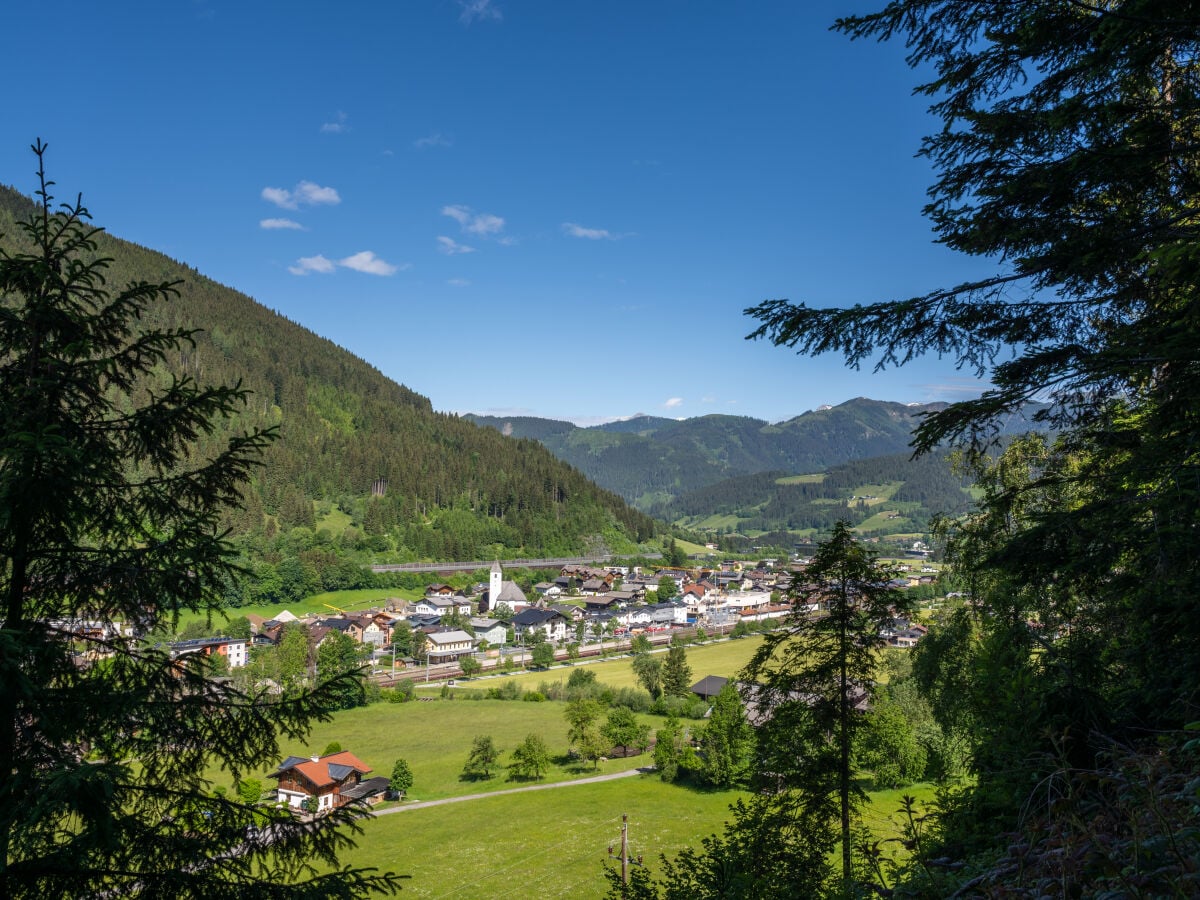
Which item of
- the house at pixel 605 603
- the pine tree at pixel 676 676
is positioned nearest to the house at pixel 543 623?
the house at pixel 605 603

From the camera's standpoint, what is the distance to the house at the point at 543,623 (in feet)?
265

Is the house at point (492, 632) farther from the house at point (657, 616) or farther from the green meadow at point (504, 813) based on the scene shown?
the green meadow at point (504, 813)

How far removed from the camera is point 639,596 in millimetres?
101750

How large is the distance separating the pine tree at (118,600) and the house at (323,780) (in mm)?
31459

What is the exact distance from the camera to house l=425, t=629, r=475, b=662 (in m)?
70.3

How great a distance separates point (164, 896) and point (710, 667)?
195 ft

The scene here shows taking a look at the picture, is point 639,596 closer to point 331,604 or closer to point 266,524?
point 331,604

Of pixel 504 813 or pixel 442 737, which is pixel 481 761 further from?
pixel 442 737

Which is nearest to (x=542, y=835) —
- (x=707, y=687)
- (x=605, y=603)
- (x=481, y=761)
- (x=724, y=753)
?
(x=481, y=761)

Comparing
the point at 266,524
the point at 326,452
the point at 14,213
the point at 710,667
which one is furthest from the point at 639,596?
the point at 14,213

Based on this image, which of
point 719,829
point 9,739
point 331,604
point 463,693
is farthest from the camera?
point 331,604

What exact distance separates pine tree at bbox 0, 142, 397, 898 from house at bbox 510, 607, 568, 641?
251 ft

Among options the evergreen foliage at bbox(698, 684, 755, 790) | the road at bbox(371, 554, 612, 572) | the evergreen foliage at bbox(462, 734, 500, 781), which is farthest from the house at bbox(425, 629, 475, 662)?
the evergreen foliage at bbox(698, 684, 755, 790)

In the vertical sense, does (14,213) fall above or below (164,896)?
above
